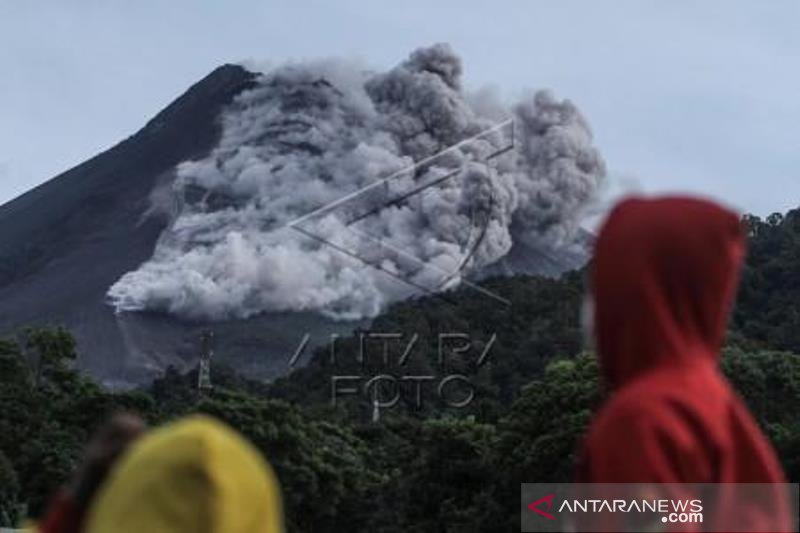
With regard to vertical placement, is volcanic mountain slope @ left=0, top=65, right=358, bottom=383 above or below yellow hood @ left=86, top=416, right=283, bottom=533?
above

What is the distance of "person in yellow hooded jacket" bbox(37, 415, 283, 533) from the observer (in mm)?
2037

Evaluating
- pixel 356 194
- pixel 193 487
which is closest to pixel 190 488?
pixel 193 487

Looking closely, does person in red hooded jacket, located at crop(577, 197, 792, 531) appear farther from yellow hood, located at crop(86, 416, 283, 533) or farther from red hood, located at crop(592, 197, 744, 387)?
yellow hood, located at crop(86, 416, 283, 533)

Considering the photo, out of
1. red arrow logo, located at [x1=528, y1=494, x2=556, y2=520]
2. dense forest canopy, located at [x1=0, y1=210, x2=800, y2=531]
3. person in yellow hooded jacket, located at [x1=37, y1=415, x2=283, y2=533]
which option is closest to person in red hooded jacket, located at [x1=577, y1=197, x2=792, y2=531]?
person in yellow hooded jacket, located at [x1=37, y1=415, x2=283, y2=533]

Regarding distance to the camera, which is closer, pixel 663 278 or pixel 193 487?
pixel 193 487

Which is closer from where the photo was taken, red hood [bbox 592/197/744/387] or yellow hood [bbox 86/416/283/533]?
yellow hood [bbox 86/416/283/533]

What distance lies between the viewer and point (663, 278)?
2191 mm

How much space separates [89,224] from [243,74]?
11.7 metres

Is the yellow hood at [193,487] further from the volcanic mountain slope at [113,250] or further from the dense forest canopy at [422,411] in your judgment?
the volcanic mountain slope at [113,250]

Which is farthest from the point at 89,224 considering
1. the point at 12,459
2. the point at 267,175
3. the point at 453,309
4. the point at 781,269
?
the point at 12,459

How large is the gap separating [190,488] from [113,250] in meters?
74.4

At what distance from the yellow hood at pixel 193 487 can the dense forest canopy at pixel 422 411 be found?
13.7m

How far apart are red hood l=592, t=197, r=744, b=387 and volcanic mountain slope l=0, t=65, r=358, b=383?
55.6 meters

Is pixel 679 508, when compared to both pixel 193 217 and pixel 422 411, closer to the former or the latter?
pixel 422 411
